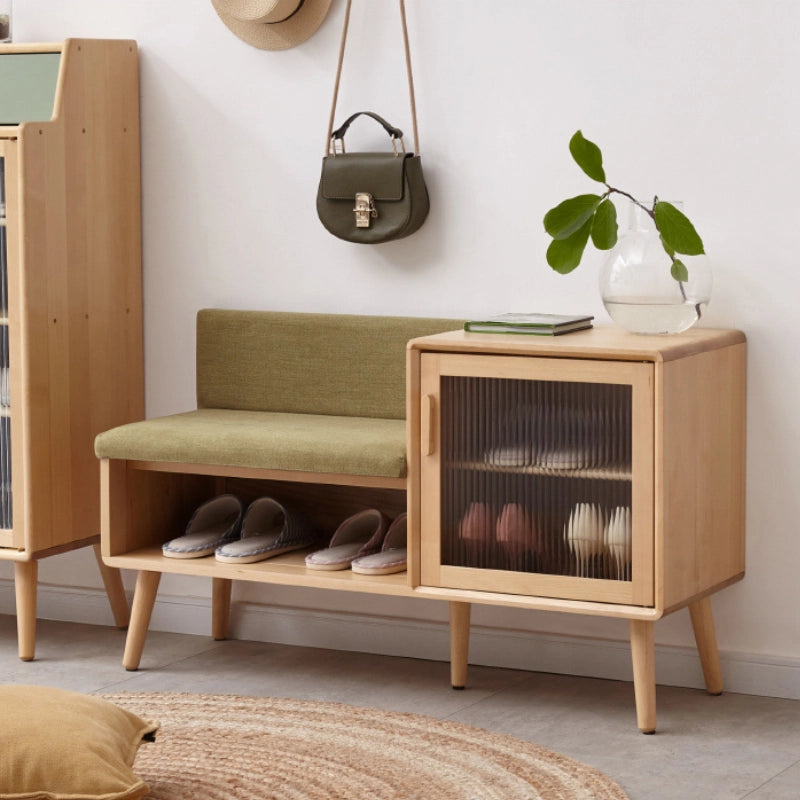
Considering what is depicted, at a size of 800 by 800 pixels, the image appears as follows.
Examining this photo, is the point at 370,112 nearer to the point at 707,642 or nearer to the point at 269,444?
the point at 269,444

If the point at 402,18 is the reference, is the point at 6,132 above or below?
below

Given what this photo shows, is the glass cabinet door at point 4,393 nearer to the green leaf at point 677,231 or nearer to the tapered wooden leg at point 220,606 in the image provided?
the tapered wooden leg at point 220,606

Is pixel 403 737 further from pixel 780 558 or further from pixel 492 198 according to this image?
pixel 492 198

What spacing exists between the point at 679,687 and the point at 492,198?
116 centimetres

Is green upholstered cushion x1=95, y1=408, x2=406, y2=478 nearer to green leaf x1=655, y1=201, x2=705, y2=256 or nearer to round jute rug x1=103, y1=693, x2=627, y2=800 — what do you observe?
round jute rug x1=103, y1=693, x2=627, y2=800

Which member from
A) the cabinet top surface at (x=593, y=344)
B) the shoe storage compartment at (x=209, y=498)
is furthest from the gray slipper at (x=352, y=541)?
the cabinet top surface at (x=593, y=344)

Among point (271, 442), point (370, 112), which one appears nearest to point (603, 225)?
point (370, 112)

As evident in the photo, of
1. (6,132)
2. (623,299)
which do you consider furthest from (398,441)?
(6,132)

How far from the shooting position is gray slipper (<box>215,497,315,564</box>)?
132 inches

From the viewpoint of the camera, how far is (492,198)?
3430mm

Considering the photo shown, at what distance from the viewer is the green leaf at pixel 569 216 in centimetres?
306

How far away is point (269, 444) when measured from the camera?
10.6ft

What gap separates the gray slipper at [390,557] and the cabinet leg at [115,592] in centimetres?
81

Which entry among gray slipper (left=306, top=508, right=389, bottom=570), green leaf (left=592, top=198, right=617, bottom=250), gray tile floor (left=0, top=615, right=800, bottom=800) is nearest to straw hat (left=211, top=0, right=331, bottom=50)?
green leaf (left=592, top=198, right=617, bottom=250)
